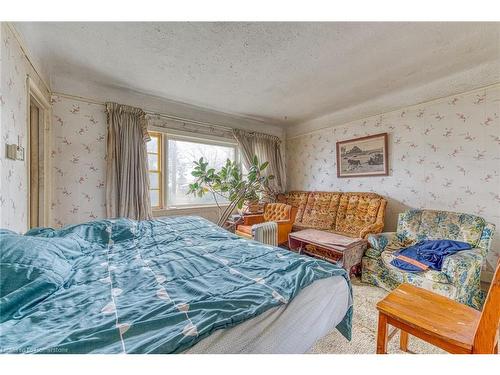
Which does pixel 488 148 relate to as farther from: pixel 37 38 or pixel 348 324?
pixel 37 38

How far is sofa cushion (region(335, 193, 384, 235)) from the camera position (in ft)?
9.95

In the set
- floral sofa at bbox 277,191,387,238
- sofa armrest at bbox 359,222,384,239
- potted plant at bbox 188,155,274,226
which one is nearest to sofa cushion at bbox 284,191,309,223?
floral sofa at bbox 277,191,387,238

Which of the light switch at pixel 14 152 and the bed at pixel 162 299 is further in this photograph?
the light switch at pixel 14 152

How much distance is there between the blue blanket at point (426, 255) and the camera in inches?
78.5

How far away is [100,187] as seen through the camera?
2.76m

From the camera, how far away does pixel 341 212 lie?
3.38m

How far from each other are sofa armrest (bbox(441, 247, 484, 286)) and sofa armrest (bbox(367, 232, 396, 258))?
1.91 ft

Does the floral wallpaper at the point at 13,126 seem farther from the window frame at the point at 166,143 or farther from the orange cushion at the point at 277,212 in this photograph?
the orange cushion at the point at 277,212

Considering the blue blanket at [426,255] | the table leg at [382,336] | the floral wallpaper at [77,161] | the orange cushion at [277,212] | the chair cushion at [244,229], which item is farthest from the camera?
the orange cushion at [277,212]

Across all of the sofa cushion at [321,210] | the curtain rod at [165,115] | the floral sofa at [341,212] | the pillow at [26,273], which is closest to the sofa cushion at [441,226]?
the floral sofa at [341,212]

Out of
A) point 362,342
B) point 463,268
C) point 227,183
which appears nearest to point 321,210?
point 227,183

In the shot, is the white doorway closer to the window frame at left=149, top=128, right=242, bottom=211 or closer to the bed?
the bed

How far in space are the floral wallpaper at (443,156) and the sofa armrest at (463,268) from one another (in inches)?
32.2

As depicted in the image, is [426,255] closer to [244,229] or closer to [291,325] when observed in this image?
[291,325]
